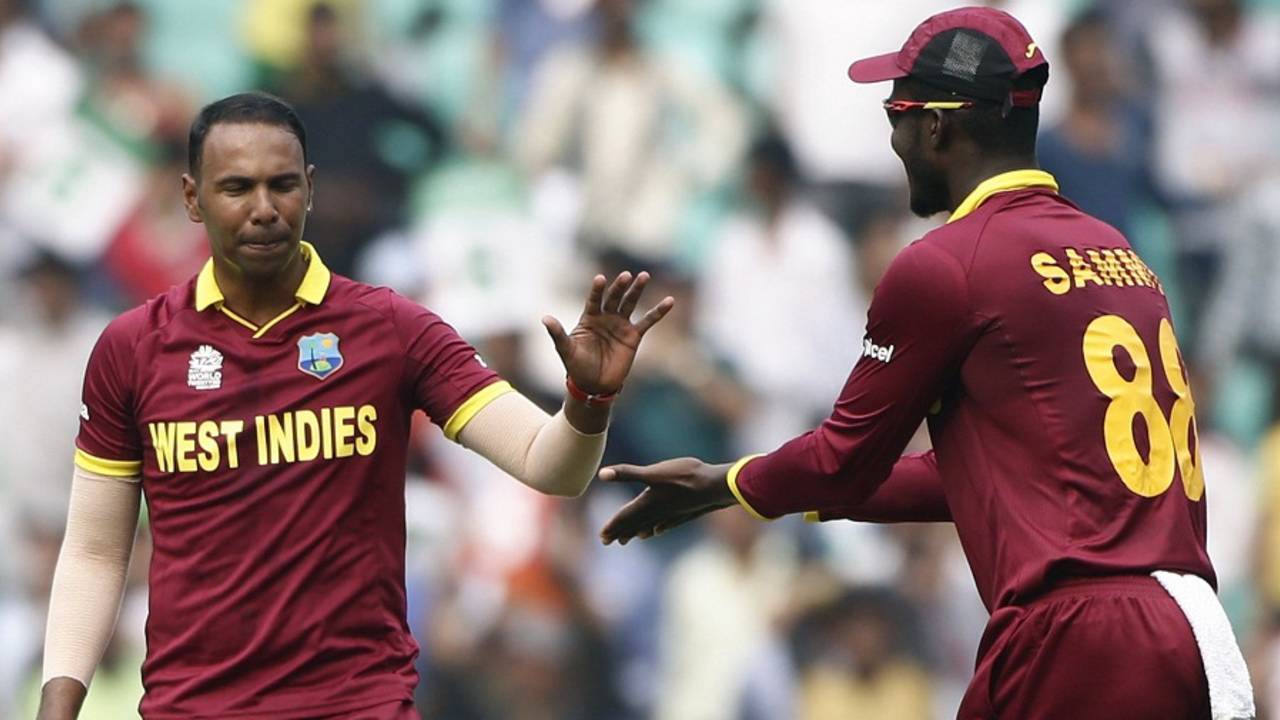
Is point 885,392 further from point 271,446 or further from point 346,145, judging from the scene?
point 346,145

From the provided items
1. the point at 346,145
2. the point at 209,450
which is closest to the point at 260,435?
the point at 209,450

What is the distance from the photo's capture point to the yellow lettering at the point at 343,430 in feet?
16.4

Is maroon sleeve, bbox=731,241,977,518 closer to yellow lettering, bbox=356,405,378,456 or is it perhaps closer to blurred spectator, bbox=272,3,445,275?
yellow lettering, bbox=356,405,378,456

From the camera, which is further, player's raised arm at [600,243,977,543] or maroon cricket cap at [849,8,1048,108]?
maroon cricket cap at [849,8,1048,108]

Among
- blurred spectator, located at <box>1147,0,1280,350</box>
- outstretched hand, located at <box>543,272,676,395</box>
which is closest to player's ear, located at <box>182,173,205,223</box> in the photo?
outstretched hand, located at <box>543,272,676,395</box>

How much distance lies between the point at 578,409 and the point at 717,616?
629 centimetres

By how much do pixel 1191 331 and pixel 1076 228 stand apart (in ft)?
23.3

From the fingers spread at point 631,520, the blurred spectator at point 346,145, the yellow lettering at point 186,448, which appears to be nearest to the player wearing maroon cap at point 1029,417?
the fingers spread at point 631,520

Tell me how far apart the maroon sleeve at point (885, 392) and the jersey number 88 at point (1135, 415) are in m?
0.30

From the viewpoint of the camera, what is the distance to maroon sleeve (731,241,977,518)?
483 centimetres

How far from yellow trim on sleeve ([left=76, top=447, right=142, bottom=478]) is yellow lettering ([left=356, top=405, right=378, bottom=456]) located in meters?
0.58

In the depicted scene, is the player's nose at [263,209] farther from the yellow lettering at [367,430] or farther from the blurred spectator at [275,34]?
the blurred spectator at [275,34]

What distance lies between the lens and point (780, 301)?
37.2 feet

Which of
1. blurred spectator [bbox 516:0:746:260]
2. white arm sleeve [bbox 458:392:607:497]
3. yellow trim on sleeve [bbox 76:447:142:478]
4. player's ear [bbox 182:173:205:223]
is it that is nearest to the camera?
white arm sleeve [bbox 458:392:607:497]
